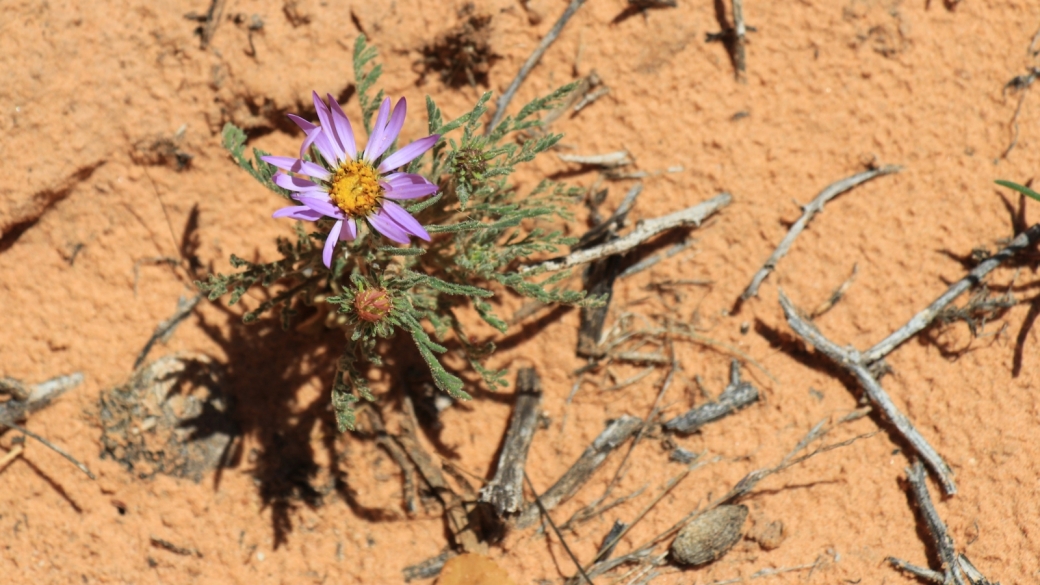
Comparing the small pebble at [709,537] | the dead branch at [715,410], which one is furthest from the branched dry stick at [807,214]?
the small pebble at [709,537]

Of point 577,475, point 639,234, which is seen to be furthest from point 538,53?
point 577,475

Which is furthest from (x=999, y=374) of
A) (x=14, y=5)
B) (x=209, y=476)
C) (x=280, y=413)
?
(x=14, y=5)

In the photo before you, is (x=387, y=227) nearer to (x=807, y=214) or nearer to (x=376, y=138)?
(x=376, y=138)

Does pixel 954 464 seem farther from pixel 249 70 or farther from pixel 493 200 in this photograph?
pixel 249 70

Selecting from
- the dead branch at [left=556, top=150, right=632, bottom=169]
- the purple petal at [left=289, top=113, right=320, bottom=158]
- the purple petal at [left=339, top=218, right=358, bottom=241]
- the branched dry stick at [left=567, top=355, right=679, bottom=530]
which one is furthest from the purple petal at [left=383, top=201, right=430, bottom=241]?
the branched dry stick at [left=567, top=355, right=679, bottom=530]

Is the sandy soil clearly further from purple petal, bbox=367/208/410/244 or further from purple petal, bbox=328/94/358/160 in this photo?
purple petal, bbox=367/208/410/244
